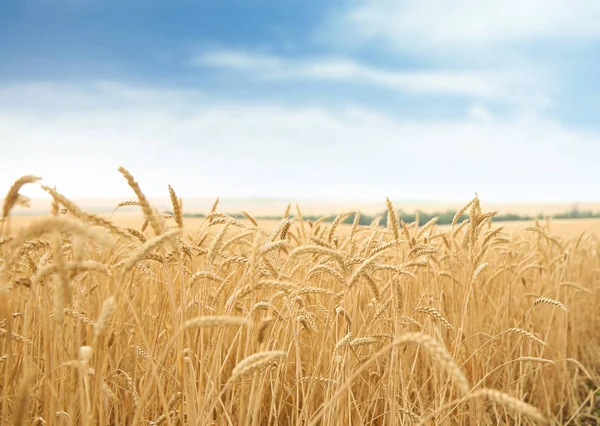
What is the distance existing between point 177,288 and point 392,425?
45.7 inches

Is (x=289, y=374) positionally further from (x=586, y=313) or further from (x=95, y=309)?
(x=586, y=313)

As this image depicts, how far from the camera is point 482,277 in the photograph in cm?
416

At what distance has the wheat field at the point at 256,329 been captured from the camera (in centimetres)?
138

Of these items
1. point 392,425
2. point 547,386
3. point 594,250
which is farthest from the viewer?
point 594,250

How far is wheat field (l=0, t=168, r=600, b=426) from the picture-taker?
4.54ft

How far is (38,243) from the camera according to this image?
1.89 m

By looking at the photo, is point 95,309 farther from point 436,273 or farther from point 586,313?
point 586,313

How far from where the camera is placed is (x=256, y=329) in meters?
2.15

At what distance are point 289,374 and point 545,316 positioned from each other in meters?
2.41

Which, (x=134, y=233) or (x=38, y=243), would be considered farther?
(x=38, y=243)

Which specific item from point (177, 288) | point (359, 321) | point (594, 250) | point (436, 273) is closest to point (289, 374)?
point (359, 321)

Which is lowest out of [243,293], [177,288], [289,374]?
[289,374]

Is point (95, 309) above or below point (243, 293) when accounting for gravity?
below

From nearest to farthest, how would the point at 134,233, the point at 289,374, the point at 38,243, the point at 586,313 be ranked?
1. the point at 134,233
2. the point at 38,243
3. the point at 289,374
4. the point at 586,313
